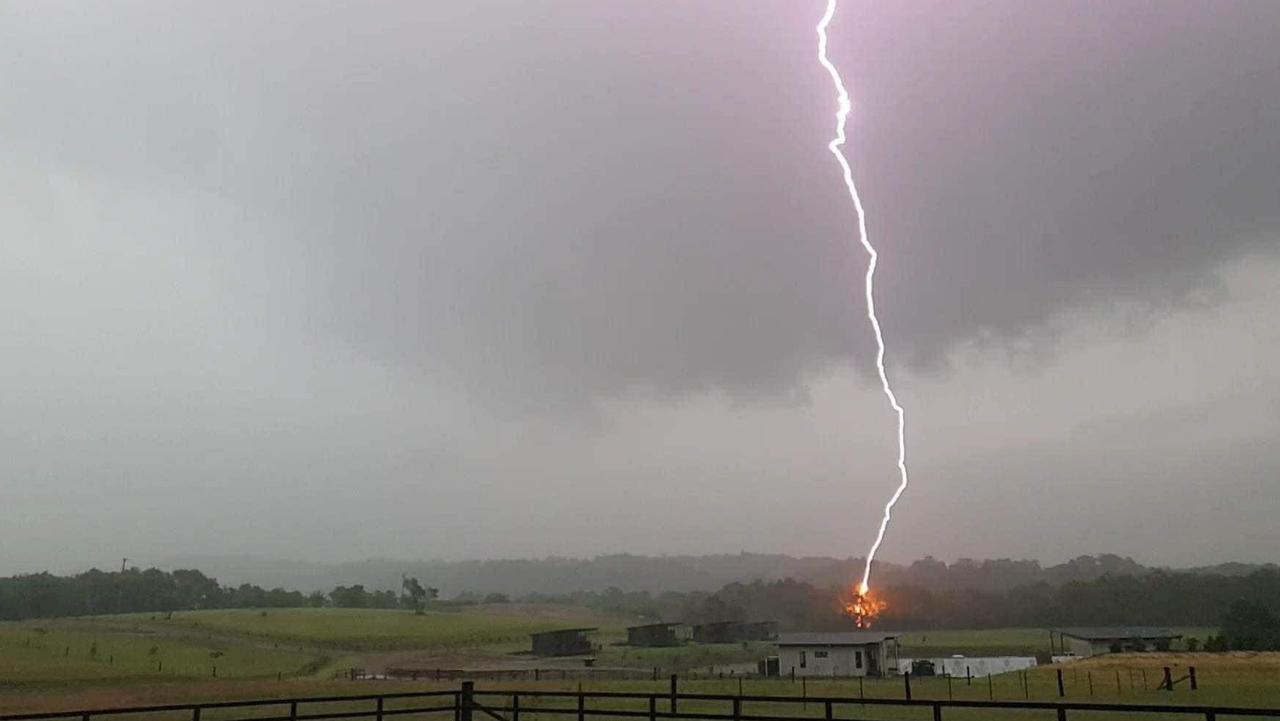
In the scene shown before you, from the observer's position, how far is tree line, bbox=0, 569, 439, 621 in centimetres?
12888

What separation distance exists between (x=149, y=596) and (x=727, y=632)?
103170 mm

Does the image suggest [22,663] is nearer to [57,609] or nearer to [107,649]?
[107,649]

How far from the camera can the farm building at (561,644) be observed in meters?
62.6

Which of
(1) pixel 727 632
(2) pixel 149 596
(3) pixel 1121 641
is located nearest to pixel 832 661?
(3) pixel 1121 641

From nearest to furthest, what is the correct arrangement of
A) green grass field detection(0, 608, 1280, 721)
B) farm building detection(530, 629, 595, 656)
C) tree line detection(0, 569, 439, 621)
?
green grass field detection(0, 608, 1280, 721) → farm building detection(530, 629, 595, 656) → tree line detection(0, 569, 439, 621)

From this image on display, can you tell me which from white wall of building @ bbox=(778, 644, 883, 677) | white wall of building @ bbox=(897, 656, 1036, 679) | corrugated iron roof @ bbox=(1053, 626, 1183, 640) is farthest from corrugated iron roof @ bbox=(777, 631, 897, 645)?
corrugated iron roof @ bbox=(1053, 626, 1183, 640)

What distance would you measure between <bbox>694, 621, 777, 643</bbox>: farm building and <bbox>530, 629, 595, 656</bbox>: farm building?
55.5 ft

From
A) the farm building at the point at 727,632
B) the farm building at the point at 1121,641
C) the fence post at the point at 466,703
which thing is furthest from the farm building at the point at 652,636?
the fence post at the point at 466,703

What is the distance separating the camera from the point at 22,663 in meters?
47.2

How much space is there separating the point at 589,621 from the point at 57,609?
7776 cm

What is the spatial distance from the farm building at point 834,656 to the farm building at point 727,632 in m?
28.6

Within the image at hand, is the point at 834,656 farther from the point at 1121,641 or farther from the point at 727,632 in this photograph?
the point at 727,632

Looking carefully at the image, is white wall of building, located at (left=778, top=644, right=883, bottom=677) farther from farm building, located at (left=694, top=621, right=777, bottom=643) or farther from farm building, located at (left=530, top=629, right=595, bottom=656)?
farm building, located at (left=694, top=621, right=777, bottom=643)

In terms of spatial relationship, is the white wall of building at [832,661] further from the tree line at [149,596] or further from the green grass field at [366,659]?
the tree line at [149,596]
